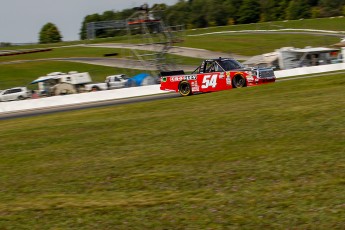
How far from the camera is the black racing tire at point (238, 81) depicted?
73.6 feet

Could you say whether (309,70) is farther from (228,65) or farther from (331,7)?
(331,7)

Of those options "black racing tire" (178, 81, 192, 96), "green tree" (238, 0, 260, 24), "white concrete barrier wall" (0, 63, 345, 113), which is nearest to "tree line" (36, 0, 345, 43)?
"green tree" (238, 0, 260, 24)

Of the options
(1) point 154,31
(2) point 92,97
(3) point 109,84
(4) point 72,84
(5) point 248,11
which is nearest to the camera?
(2) point 92,97

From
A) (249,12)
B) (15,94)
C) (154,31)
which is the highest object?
(249,12)

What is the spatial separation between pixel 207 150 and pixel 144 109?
28.2 feet

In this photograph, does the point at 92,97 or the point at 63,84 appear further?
the point at 63,84

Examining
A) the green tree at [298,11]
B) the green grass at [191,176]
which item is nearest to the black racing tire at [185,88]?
the green grass at [191,176]

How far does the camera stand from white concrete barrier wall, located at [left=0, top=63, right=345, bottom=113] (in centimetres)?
3055

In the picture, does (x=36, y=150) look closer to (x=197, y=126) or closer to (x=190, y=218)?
(x=197, y=126)

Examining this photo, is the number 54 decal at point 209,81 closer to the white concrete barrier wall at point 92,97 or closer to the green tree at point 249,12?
the white concrete barrier wall at point 92,97

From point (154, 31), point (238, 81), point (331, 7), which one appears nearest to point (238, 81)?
point (238, 81)

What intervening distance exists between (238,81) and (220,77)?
775 millimetres

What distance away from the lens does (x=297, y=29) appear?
80.0 m

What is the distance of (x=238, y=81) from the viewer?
74.4ft
